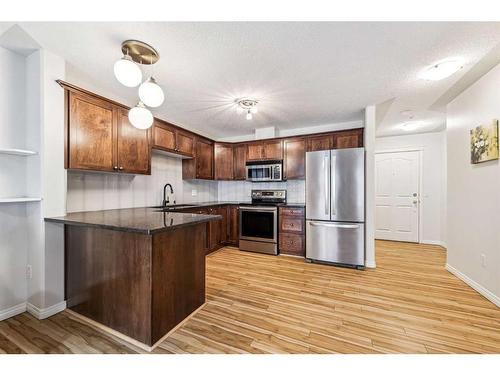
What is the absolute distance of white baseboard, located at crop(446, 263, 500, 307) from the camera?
2.16 m

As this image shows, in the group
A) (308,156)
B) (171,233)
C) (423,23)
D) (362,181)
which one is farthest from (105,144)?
(362,181)

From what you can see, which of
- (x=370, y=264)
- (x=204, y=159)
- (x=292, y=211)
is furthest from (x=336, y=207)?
(x=204, y=159)

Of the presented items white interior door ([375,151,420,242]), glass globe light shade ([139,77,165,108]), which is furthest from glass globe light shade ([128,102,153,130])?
white interior door ([375,151,420,242])

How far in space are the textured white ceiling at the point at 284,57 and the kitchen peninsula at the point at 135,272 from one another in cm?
154

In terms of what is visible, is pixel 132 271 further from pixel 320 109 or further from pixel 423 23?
pixel 320 109

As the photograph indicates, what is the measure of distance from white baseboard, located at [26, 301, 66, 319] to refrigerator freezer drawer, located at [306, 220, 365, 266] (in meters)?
3.18

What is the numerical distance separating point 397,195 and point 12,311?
658 centimetres

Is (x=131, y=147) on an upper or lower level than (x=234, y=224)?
upper

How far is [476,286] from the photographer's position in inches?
96.7

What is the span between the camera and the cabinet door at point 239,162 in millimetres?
4484

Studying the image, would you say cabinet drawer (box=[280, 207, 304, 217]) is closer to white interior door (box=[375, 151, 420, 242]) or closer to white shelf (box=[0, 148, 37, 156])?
white interior door (box=[375, 151, 420, 242])

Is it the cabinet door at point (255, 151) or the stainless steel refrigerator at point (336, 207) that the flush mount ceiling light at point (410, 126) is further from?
the cabinet door at point (255, 151)

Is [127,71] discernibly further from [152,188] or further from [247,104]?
[152,188]

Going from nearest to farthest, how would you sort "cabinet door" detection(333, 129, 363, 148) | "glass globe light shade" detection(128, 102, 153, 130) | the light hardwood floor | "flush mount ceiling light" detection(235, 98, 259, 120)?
the light hardwood floor → "glass globe light shade" detection(128, 102, 153, 130) → "flush mount ceiling light" detection(235, 98, 259, 120) → "cabinet door" detection(333, 129, 363, 148)
